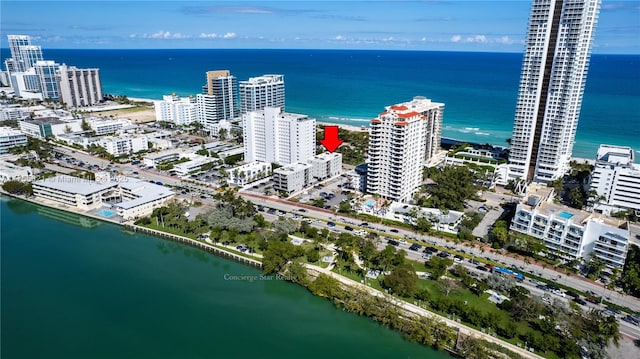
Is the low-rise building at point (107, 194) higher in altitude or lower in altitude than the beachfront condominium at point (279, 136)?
lower

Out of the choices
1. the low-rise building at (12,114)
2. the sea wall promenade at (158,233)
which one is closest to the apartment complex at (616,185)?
the sea wall promenade at (158,233)

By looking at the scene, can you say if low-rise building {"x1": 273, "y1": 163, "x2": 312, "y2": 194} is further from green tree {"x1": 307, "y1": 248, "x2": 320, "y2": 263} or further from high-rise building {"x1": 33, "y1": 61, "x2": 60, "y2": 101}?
high-rise building {"x1": 33, "y1": 61, "x2": 60, "y2": 101}

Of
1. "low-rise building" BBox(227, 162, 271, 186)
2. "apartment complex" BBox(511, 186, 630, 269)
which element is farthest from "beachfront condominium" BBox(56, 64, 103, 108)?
"apartment complex" BBox(511, 186, 630, 269)

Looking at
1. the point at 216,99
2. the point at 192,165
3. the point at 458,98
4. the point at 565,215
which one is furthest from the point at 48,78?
the point at 565,215

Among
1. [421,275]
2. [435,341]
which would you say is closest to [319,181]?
[421,275]

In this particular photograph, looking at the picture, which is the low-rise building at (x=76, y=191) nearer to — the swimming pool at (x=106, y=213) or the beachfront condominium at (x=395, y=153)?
the swimming pool at (x=106, y=213)
